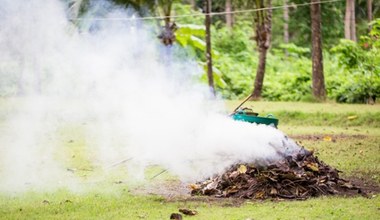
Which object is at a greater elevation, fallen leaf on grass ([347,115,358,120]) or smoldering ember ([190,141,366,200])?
smoldering ember ([190,141,366,200])

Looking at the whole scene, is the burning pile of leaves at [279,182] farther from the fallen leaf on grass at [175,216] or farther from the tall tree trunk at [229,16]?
the tall tree trunk at [229,16]

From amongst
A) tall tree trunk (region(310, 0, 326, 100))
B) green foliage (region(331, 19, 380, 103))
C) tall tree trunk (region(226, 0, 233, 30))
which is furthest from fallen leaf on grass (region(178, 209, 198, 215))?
tall tree trunk (region(226, 0, 233, 30))

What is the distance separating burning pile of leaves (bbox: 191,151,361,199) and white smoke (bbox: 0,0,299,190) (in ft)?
0.69

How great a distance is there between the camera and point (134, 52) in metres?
18.7

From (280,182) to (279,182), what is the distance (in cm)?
1

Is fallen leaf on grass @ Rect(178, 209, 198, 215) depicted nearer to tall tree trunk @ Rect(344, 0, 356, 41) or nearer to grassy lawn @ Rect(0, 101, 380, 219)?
grassy lawn @ Rect(0, 101, 380, 219)

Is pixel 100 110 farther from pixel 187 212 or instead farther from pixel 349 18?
pixel 349 18

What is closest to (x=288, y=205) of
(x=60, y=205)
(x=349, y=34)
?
(x=60, y=205)

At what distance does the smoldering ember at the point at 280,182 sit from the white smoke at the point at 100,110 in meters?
0.20

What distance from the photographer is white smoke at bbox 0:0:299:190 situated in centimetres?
1069

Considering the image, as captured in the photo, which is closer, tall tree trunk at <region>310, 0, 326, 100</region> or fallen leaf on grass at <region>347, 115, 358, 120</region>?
fallen leaf on grass at <region>347, 115, 358, 120</region>

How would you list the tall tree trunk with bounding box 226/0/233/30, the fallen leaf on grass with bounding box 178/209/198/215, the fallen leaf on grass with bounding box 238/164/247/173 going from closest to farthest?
1. the fallen leaf on grass with bounding box 178/209/198/215
2. the fallen leaf on grass with bounding box 238/164/247/173
3. the tall tree trunk with bounding box 226/0/233/30

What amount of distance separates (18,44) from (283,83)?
15039mm

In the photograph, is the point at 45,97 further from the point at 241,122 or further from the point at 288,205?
the point at 288,205
